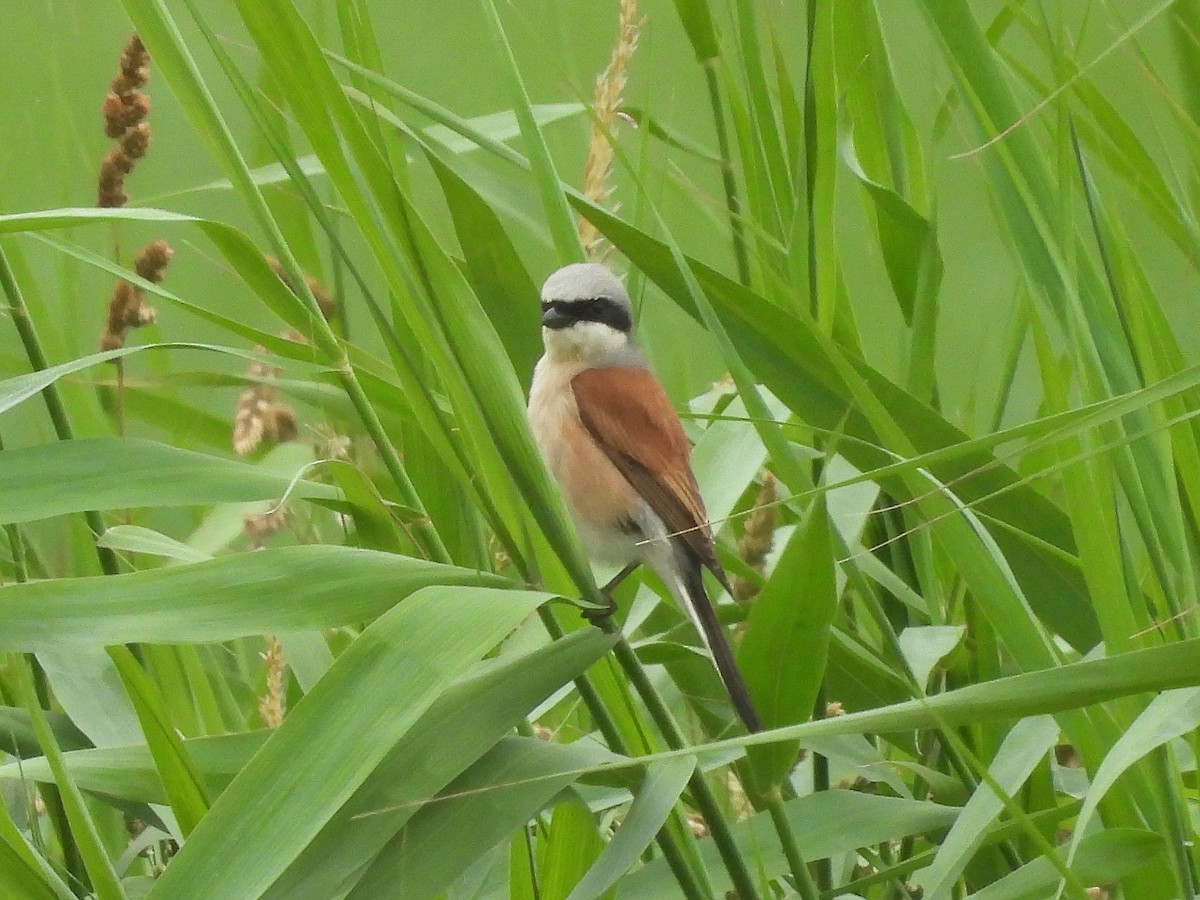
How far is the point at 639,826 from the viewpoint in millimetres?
823

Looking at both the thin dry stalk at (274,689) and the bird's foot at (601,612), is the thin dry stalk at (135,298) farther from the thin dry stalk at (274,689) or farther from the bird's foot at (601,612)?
the bird's foot at (601,612)

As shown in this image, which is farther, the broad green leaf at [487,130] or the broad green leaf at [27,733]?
the broad green leaf at [487,130]


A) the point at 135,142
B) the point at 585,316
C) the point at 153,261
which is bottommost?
the point at 585,316

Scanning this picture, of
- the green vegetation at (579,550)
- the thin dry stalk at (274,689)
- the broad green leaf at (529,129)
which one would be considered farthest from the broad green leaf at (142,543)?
the broad green leaf at (529,129)

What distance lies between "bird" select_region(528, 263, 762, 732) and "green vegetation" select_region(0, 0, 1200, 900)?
63 mm

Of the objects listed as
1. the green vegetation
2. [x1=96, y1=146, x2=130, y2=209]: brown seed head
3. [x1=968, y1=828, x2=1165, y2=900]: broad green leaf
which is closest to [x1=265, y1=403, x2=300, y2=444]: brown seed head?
the green vegetation

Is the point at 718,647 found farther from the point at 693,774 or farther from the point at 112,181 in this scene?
the point at 112,181

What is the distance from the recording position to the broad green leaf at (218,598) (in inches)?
29.4

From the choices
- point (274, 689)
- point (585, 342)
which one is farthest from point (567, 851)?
point (585, 342)

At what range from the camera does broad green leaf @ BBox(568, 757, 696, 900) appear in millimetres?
792

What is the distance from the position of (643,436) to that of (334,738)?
91 cm

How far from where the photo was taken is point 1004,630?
0.92 m

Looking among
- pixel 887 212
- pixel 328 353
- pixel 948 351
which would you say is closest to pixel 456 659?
pixel 328 353

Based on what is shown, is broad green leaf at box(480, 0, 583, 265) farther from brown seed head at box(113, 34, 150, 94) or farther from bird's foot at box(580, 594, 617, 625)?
brown seed head at box(113, 34, 150, 94)
